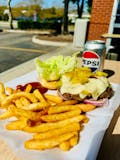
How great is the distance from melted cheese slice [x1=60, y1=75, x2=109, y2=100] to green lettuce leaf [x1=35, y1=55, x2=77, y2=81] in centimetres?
43

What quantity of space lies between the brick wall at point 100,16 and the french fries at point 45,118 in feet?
21.1

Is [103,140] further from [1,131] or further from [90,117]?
[1,131]

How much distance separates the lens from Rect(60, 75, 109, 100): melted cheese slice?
1.66m

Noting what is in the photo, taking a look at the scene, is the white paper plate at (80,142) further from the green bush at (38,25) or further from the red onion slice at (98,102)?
the green bush at (38,25)

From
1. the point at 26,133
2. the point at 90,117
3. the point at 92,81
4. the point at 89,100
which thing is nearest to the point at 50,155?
the point at 26,133

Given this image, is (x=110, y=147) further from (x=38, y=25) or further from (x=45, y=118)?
(x=38, y=25)

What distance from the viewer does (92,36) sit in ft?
26.2

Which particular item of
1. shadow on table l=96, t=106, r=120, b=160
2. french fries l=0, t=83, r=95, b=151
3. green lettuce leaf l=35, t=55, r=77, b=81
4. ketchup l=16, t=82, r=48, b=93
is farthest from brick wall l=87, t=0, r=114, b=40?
shadow on table l=96, t=106, r=120, b=160

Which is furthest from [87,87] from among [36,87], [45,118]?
[36,87]

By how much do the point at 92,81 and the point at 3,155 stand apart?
0.89m

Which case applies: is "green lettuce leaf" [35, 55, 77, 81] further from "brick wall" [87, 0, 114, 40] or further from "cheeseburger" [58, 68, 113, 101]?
"brick wall" [87, 0, 114, 40]

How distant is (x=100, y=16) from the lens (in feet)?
24.8

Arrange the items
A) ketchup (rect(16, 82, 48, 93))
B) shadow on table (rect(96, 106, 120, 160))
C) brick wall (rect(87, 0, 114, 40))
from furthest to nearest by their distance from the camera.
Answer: brick wall (rect(87, 0, 114, 40)), ketchup (rect(16, 82, 48, 93)), shadow on table (rect(96, 106, 120, 160))

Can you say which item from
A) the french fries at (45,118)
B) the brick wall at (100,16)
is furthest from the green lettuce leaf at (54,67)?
the brick wall at (100,16)
